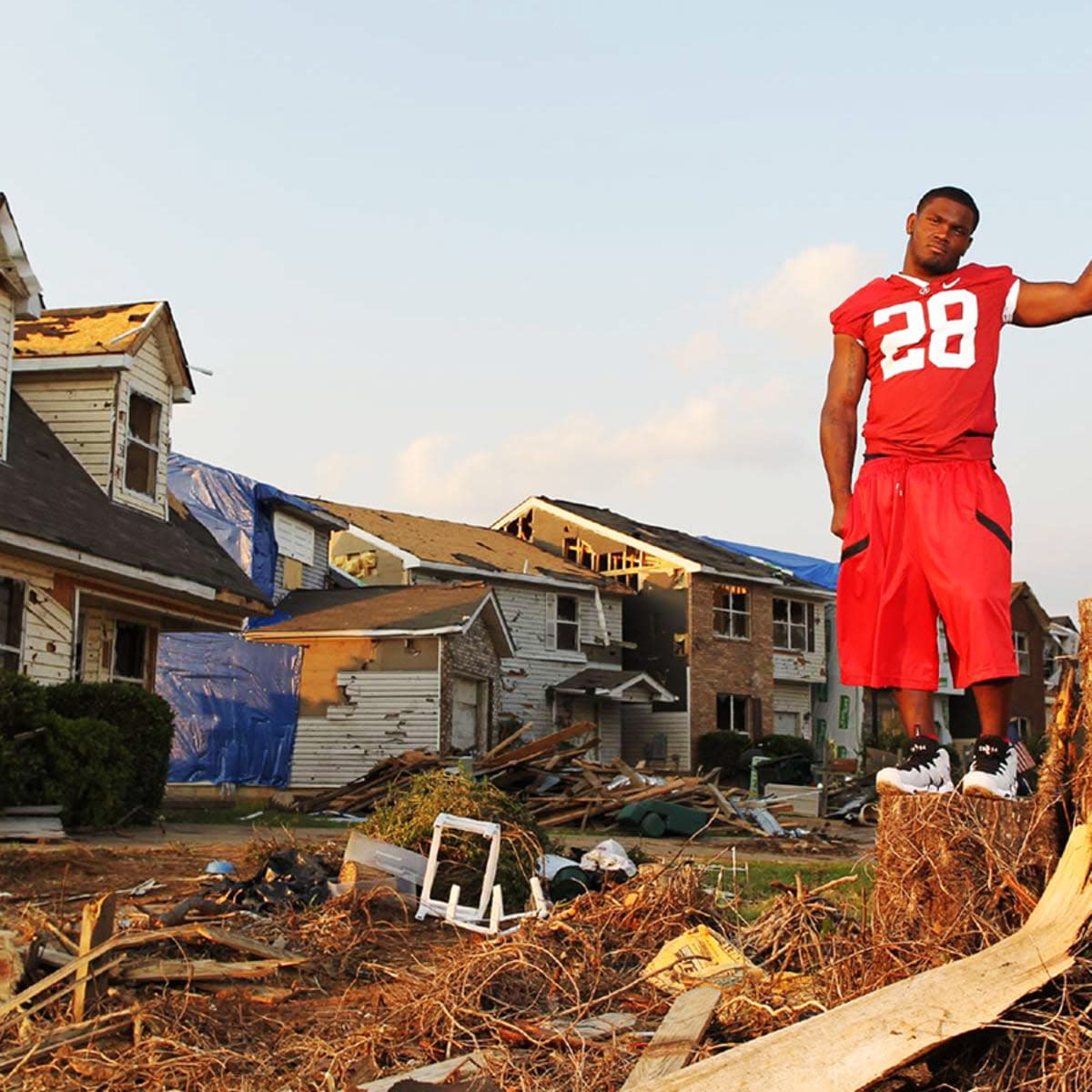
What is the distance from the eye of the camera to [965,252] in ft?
15.9

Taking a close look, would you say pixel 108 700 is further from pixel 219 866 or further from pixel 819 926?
pixel 819 926

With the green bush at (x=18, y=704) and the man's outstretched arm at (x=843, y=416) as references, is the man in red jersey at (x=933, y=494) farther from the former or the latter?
the green bush at (x=18, y=704)

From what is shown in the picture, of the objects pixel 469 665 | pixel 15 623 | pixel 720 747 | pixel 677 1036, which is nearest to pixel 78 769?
pixel 15 623

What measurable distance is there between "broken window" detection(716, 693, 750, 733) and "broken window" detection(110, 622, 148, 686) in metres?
27.3

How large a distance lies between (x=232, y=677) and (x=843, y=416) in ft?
78.6

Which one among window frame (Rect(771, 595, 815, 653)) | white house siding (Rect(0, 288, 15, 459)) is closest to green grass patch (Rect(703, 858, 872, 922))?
white house siding (Rect(0, 288, 15, 459))

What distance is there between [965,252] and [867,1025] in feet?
9.01

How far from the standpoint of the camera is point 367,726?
29672 millimetres

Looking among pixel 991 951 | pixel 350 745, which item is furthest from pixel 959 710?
pixel 991 951

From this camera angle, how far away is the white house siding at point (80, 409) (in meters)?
17.0

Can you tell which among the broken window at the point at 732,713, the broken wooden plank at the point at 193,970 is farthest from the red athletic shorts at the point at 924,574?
the broken window at the point at 732,713

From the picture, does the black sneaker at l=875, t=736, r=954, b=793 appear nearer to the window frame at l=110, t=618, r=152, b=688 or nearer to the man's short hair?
the man's short hair

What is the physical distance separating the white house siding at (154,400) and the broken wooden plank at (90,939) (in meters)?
12.4

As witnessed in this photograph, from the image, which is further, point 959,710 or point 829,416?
point 959,710
